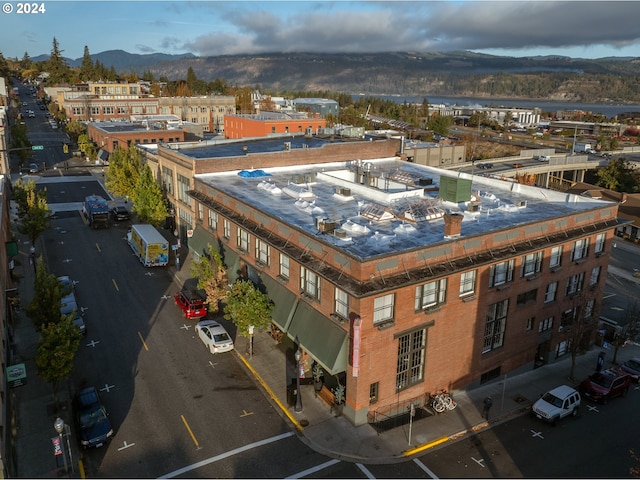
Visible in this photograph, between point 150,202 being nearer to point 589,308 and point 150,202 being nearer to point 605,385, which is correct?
point 589,308

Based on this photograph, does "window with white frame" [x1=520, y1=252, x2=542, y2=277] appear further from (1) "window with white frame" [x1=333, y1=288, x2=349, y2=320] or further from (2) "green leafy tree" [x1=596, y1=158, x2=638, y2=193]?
(2) "green leafy tree" [x1=596, y1=158, x2=638, y2=193]

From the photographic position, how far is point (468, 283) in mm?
28734

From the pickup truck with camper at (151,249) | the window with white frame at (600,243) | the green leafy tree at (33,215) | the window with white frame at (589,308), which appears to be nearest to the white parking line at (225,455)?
the window with white frame at (589,308)

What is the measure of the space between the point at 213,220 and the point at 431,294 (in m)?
21.3

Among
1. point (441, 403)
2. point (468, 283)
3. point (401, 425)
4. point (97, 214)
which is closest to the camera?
point (401, 425)

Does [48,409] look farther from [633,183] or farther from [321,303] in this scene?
[633,183]

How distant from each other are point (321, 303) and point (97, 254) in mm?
33980

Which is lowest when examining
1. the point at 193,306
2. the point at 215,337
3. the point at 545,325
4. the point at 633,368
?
the point at 633,368

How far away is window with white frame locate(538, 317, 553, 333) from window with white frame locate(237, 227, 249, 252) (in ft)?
68.1

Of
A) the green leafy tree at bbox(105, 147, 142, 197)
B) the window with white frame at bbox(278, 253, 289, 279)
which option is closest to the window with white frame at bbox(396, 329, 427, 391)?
the window with white frame at bbox(278, 253, 289, 279)

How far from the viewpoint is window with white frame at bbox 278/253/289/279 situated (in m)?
31.5

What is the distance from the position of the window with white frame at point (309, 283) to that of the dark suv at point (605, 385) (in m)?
17.6

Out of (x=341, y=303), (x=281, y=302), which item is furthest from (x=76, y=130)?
(x=341, y=303)

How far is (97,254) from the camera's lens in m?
52.7
